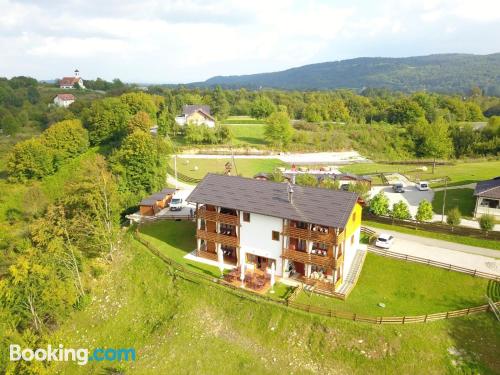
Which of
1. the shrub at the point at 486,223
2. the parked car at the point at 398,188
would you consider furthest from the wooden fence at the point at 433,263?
the parked car at the point at 398,188

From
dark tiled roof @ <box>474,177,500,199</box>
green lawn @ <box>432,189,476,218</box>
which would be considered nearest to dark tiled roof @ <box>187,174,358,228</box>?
dark tiled roof @ <box>474,177,500,199</box>

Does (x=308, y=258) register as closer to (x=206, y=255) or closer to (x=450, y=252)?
(x=206, y=255)

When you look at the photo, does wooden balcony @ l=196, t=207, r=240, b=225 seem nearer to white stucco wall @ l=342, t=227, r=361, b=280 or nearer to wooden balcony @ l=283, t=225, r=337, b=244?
wooden balcony @ l=283, t=225, r=337, b=244

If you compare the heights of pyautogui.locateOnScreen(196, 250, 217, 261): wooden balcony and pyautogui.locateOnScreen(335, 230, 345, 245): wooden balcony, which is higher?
pyautogui.locateOnScreen(335, 230, 345, 245): wooden balcony

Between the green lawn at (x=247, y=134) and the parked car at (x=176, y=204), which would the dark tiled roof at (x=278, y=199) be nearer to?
the parked car at (x=176, y=204)

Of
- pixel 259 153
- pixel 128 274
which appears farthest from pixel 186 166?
pixel 128 274

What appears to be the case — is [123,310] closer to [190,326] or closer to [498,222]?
[190,326]

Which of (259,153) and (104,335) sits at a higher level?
(259,153)
